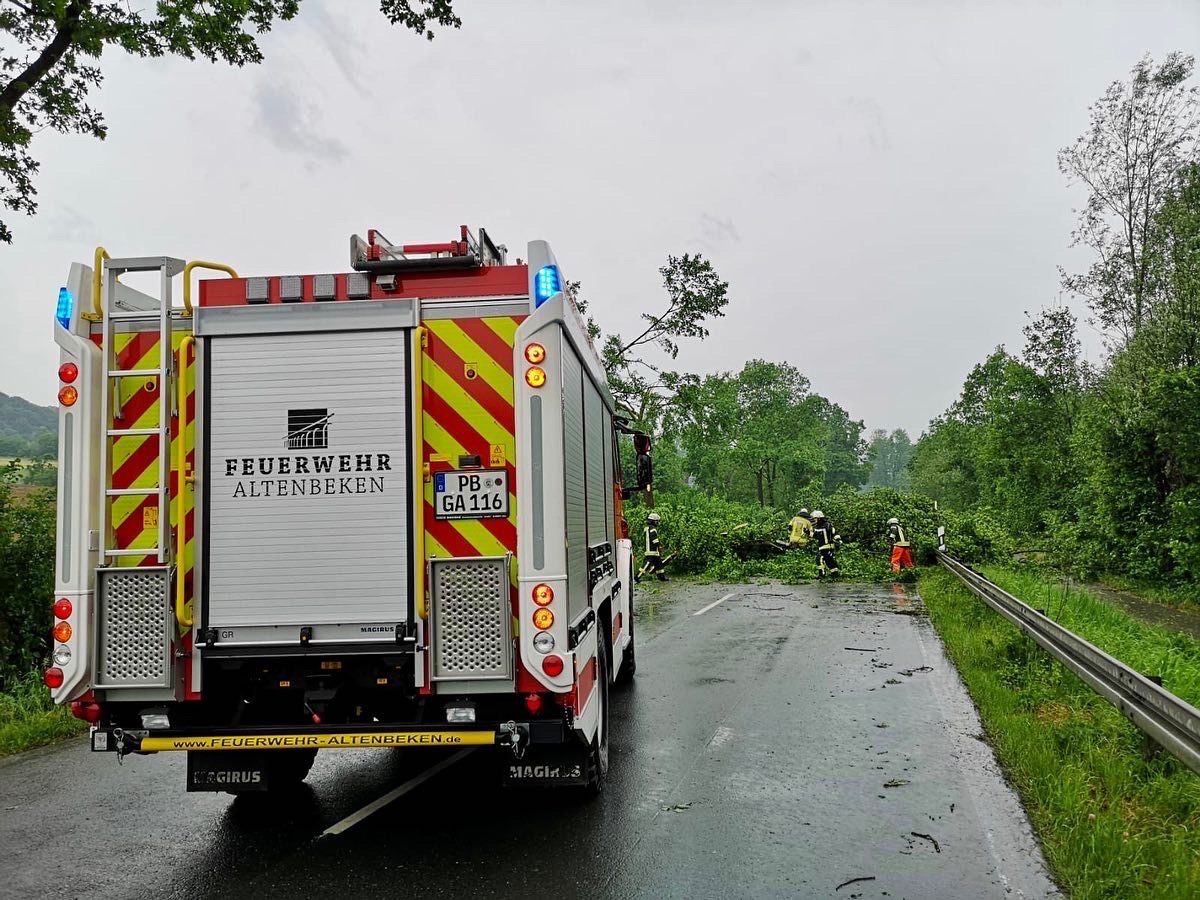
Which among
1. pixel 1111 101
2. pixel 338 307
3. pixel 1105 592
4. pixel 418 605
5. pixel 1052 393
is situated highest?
pixel 1111 101

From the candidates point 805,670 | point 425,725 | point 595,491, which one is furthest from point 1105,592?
point 425,725

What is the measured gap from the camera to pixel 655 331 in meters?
26.9

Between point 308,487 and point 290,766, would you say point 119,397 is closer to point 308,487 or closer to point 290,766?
point 308,487

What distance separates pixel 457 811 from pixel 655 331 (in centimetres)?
2206

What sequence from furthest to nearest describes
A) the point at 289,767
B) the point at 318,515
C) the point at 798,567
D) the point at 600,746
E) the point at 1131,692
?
1. the point at 798,567
2. the point at 600,746
3. the point at 289,767
4. the point at 1131,692
5. the point at 318,515

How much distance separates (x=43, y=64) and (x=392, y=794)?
34.2 ft

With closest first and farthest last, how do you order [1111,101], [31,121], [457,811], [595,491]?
1. [457,811]
2. [595,491]
3. [31,121]
4. [1111,101]

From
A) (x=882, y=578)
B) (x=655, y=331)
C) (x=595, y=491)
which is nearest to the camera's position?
(x=595, y=491)

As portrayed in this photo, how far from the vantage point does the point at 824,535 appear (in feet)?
76.6

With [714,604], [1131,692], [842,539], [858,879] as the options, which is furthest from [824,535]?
[858,879]

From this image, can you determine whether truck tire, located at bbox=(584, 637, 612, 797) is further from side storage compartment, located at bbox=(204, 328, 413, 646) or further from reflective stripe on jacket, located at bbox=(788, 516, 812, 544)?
reflective stripe on jacket, located at bbox=(788, 516, 812, 544)

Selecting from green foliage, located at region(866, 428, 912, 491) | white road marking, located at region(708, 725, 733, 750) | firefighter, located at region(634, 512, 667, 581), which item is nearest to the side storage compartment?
white road marking, located at region(708, 725, 733, 750)

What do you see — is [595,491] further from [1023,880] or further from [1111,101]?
[1111,101]

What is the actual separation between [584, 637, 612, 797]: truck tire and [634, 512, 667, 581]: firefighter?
16.3 metres
